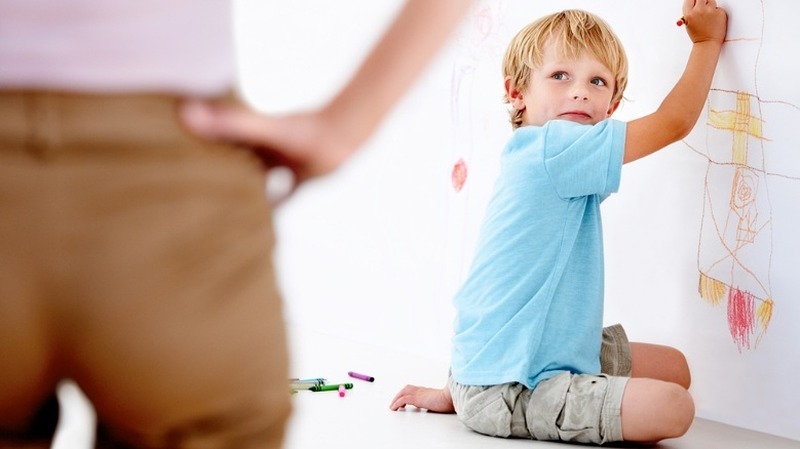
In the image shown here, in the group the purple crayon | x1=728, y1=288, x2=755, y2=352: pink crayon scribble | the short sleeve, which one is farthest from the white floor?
the short sleeve

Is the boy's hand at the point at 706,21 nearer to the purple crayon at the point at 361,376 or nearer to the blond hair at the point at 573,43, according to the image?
the blond hair at the point at 573,43

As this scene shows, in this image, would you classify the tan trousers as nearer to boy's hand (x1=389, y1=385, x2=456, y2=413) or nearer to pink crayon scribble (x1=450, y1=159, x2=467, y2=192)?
boy's hand (x1=389, y1=385, x2=456, y2=413)

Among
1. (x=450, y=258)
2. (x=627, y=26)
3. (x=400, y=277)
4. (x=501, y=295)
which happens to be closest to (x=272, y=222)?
(x=501, y=295)

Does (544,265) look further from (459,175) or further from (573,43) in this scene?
(459,175)

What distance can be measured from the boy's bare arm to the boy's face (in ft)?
0.31

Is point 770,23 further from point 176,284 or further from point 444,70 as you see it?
point 176,284

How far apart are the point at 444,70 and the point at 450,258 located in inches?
13.4

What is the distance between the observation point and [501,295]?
1162mm

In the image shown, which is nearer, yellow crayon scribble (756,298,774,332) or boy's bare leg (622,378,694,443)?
boy's bare leg (622,378,694,443)

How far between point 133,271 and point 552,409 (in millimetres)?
851

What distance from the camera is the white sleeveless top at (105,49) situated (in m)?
0.31

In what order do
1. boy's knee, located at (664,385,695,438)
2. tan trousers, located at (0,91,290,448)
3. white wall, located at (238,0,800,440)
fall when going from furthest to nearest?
1. white wall, located at (238,0,800,440)
2. boy's knee, located at (664,385,695,438)
3. tan trousers, located at (0,91,290,448)

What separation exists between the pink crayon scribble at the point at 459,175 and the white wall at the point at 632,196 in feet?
0.04

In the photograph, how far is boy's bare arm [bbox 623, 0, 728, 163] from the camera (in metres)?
1.12
